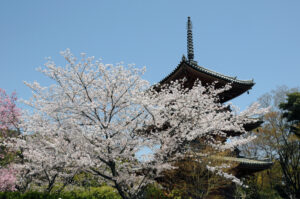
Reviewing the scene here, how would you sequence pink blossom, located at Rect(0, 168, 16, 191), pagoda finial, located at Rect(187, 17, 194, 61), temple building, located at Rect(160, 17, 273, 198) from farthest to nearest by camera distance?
pagoda finial, located at Rect(187, 17, 194, 61), pink blossom, located at Rect(0, 168, 16, 191), temple building, located at Rect(160, 17, 273, 198)

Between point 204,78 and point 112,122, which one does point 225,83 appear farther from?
point 112,122

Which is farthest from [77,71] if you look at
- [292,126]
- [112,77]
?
[292,126]

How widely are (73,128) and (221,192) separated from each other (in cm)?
853

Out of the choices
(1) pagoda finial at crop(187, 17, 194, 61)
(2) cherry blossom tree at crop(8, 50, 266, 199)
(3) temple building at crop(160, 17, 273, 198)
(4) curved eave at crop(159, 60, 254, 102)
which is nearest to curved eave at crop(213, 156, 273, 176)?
(3) temple building at crop(160, 17, 273, 198)

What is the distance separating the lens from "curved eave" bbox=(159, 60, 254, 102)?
11.8 m

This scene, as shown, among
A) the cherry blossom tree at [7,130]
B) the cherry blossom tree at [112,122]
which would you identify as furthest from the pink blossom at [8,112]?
the cherry blossom tree at [112,122]

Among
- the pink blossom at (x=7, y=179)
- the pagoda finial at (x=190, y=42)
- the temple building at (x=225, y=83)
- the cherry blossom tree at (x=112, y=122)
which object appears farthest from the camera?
the pagoda finial at (x=190, y=42)

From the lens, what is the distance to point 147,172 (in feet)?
22.9

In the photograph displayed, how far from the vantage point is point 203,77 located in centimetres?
1231

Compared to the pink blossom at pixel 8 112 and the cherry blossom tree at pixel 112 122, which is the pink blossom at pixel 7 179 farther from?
the cherry blossom tree at pixel 112 122

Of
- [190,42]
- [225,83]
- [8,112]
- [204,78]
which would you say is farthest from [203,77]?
[8,112]

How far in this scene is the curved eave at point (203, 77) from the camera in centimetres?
1175

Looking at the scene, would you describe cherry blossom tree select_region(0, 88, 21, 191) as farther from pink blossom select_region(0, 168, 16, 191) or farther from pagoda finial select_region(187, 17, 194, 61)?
pagoda finial select_region(187, 17, 194, 61)

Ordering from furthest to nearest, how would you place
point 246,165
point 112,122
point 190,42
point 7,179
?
point 190,42 → point 7,179 → point 246,165 → point 112,122
